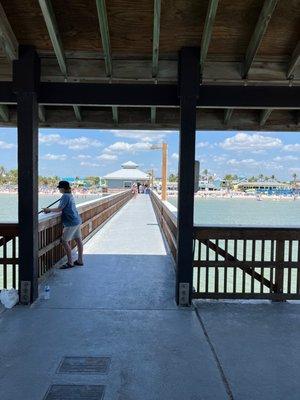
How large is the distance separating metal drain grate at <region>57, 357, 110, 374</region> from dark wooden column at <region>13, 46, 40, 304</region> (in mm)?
1765

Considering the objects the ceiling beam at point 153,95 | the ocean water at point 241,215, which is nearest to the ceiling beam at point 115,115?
the ceiling beam at point 153,95

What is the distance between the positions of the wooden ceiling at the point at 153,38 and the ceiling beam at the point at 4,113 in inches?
27.0

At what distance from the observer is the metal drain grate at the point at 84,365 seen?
11.2 ft

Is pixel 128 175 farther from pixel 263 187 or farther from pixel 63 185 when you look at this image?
pixel 263 187

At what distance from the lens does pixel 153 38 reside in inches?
185

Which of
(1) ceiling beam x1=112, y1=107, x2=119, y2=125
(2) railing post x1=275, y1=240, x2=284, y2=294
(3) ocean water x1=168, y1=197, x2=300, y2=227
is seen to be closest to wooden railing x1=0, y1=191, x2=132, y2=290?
(1) ceiling beam x1=112, y1=107, x2=119, y2=125

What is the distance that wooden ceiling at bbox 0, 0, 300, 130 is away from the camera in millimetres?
4371

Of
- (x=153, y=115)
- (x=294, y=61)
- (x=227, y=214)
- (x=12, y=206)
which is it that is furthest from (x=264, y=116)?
(x=12, y=206)

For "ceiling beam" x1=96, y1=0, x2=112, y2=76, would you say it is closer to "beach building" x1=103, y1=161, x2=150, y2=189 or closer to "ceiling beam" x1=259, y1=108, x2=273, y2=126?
"ceiling beam" x1=259, y1=108, x2=273, y2=126

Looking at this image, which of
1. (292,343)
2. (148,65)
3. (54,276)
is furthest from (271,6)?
(54,276)

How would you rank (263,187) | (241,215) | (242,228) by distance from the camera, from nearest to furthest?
(242,228) → (241,215) → (263,187)

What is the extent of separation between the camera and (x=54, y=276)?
264 inches

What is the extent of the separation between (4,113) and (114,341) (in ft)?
12.9

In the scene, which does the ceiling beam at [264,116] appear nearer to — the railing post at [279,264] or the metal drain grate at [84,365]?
the railing post at [279,264]
